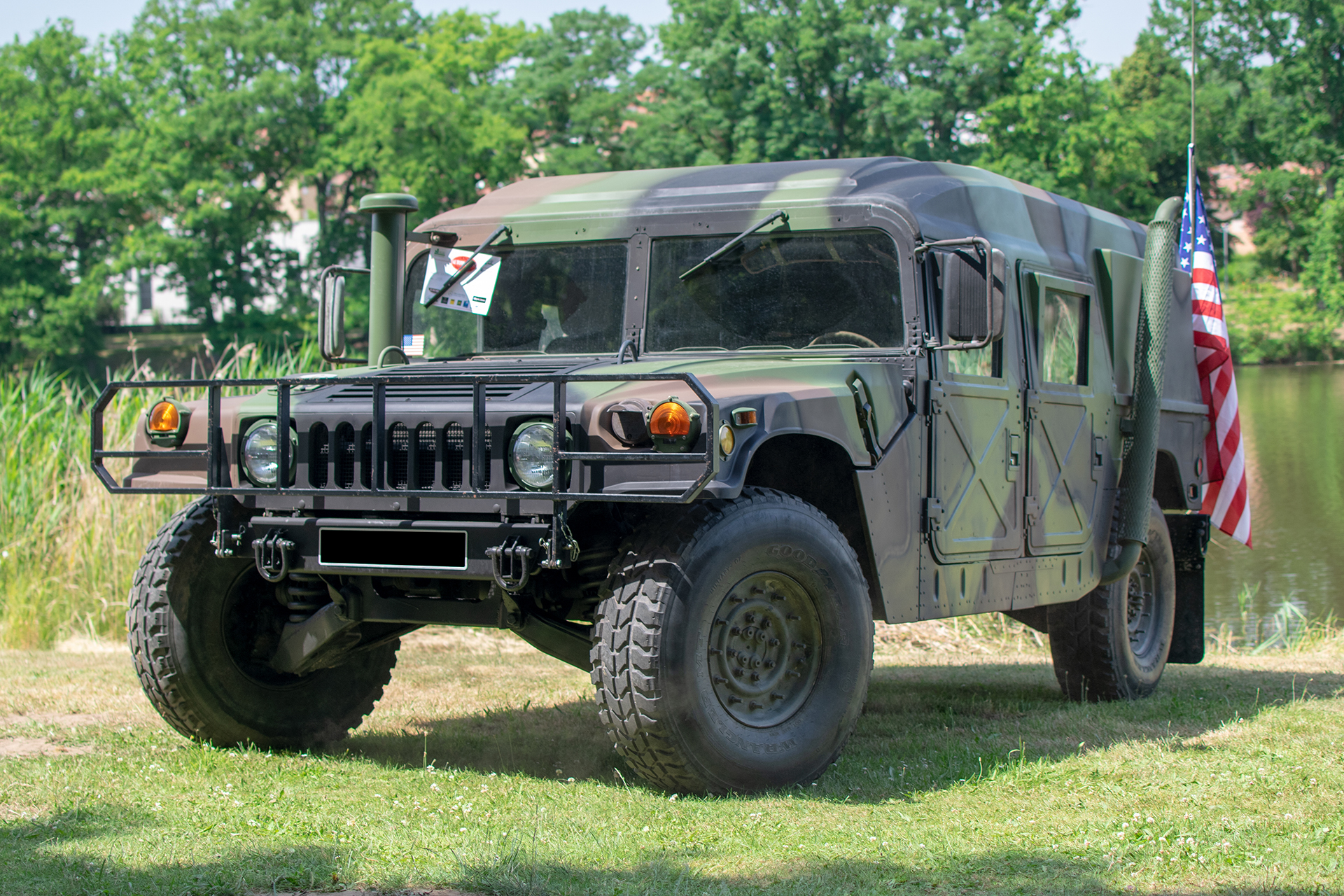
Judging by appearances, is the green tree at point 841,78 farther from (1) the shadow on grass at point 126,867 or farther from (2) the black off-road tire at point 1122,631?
(1) the shadow on grass at point 126,867

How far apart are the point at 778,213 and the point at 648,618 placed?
1.95 metres

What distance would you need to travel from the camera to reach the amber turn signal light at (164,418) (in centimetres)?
530

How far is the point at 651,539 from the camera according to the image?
4.57 meters

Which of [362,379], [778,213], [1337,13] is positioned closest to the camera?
[362,379]

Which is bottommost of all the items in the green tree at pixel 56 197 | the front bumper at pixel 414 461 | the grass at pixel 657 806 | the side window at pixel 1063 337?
the grass at pixel 657 806

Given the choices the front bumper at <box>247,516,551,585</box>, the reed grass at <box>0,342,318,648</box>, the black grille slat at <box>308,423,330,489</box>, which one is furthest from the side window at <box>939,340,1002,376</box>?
the reed grass at <box>0,342,318,648</box>

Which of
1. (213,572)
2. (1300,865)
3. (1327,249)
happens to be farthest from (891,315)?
(1327,249)

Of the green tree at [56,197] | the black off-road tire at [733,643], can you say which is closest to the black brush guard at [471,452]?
the black off-road tire at [733,643]

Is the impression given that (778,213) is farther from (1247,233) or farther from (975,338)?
(1247,233)

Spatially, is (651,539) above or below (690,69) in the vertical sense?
below

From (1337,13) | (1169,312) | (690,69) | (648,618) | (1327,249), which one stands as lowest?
(648,618)

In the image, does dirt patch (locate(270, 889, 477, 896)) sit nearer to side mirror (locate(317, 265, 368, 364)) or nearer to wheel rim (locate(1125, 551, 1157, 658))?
side mirror (locate(317, 265, 368, 364))

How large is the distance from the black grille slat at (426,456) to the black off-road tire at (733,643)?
0.70 m

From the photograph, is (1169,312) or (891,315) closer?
(891,315)
